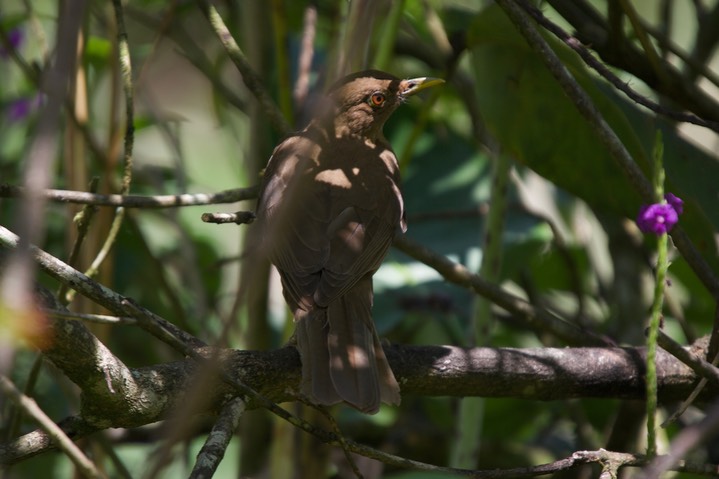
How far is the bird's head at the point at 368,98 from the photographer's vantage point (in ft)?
13.7

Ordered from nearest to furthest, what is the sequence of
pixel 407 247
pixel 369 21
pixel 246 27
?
pixel 369 21, pixel 407 247, pixel 246 27

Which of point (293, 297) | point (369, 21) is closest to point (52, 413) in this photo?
point (293, 297)

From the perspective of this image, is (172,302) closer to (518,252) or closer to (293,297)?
(293,297)

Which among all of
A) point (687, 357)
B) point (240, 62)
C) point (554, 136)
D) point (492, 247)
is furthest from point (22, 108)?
point (687, 357)

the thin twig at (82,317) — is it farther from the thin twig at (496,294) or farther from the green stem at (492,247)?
the green stem at (492,247)

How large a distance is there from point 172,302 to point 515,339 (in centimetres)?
192

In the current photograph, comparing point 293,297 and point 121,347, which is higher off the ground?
point 121,347

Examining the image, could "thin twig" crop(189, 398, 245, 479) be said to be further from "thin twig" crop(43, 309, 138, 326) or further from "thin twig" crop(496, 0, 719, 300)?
"thin twig" crop(496, 0, 719, 300)

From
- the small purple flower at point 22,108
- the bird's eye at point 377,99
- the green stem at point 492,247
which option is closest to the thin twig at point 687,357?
the green stem at point 492,247

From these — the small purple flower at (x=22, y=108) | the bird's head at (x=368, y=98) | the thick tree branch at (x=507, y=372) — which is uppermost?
the small purple flower at (x=22, y=108)

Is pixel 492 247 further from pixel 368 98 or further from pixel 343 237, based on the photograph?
pixel 368 98

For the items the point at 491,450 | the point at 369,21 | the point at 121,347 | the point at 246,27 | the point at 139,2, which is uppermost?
the point at 139,2

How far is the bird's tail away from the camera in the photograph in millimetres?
2834

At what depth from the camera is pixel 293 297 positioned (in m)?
3.39
